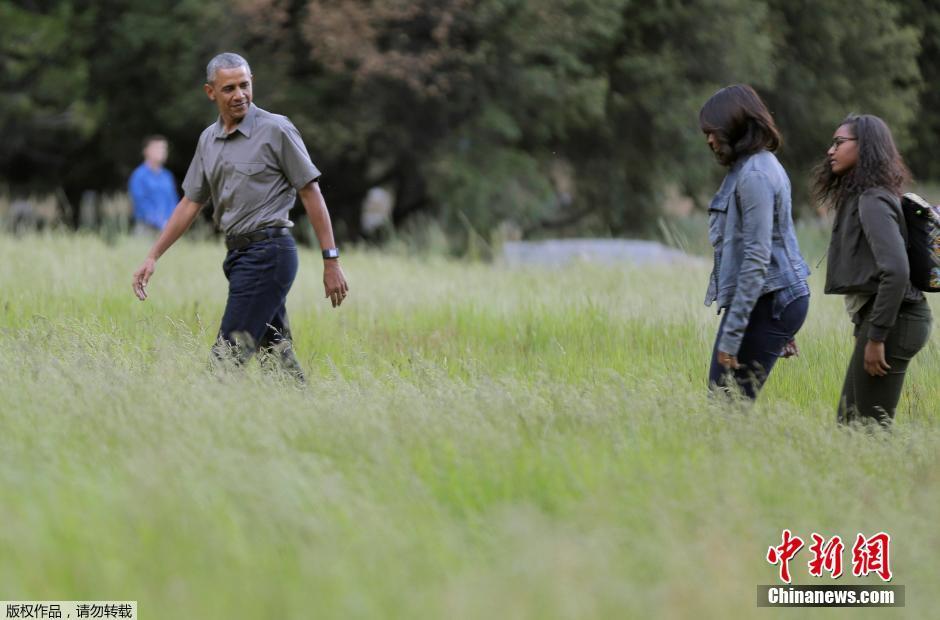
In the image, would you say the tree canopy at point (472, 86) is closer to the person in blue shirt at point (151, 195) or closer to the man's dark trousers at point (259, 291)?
the person in blue shirt at point (151, 195)

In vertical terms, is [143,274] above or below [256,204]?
below

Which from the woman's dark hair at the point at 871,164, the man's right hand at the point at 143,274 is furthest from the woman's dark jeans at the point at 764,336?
the man's right hand at the point at 143,274

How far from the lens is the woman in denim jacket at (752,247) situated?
542cm

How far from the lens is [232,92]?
20.5 ft

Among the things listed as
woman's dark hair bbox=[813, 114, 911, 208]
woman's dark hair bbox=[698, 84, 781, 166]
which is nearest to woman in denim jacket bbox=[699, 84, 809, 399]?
woman's dark hair bbox=[698, 84, 781, 166]

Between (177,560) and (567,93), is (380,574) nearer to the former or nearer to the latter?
(177,560)

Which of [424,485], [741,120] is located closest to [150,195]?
[741,120]

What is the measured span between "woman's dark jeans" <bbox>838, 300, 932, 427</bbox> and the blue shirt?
10.6 metres

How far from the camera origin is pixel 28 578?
3564 mm

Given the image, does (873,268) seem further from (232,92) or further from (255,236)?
(232,92)

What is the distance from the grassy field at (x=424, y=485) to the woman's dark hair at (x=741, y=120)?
113 centimetres

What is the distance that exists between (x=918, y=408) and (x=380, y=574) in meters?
4.11

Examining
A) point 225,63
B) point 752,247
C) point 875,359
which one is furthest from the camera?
point 225,63

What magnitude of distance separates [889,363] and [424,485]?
7.57 ft
